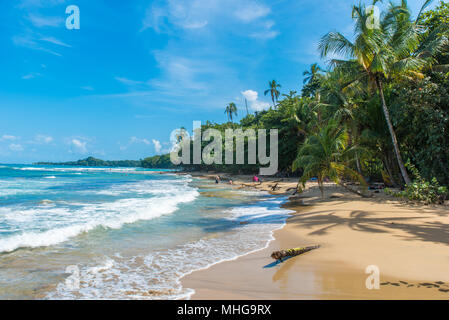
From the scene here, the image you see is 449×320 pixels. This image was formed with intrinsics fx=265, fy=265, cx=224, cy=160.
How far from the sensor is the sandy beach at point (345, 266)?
3836mm

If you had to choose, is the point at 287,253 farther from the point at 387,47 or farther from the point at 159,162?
the point at 159,162

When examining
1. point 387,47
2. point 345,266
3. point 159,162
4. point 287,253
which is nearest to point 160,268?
point 287,253

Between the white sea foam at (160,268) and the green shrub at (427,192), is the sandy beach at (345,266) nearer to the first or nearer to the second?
the white sea foam at (160,268)

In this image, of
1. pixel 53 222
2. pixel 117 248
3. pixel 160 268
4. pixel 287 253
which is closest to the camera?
pixel 160 268

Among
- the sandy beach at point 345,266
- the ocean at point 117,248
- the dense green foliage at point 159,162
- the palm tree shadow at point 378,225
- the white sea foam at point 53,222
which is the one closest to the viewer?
the sandy beach at point 345,266

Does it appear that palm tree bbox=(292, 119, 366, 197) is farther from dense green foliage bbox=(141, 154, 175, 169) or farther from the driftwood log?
dense green foliage bbox=(141, 154, 175, 169)

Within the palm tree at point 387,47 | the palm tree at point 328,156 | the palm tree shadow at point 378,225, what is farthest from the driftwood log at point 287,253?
the palm tree at point 387,47

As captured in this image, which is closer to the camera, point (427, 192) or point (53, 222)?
point (53, 222)

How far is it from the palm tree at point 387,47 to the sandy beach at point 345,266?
707 centimetres

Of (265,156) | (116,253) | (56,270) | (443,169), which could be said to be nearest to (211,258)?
(116,253)

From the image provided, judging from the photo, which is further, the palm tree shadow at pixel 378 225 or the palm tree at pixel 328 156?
the palm tree at pixel 328 156

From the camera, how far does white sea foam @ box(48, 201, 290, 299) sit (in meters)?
4.10

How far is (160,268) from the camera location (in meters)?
5.23

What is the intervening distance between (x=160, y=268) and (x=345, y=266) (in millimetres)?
3515
